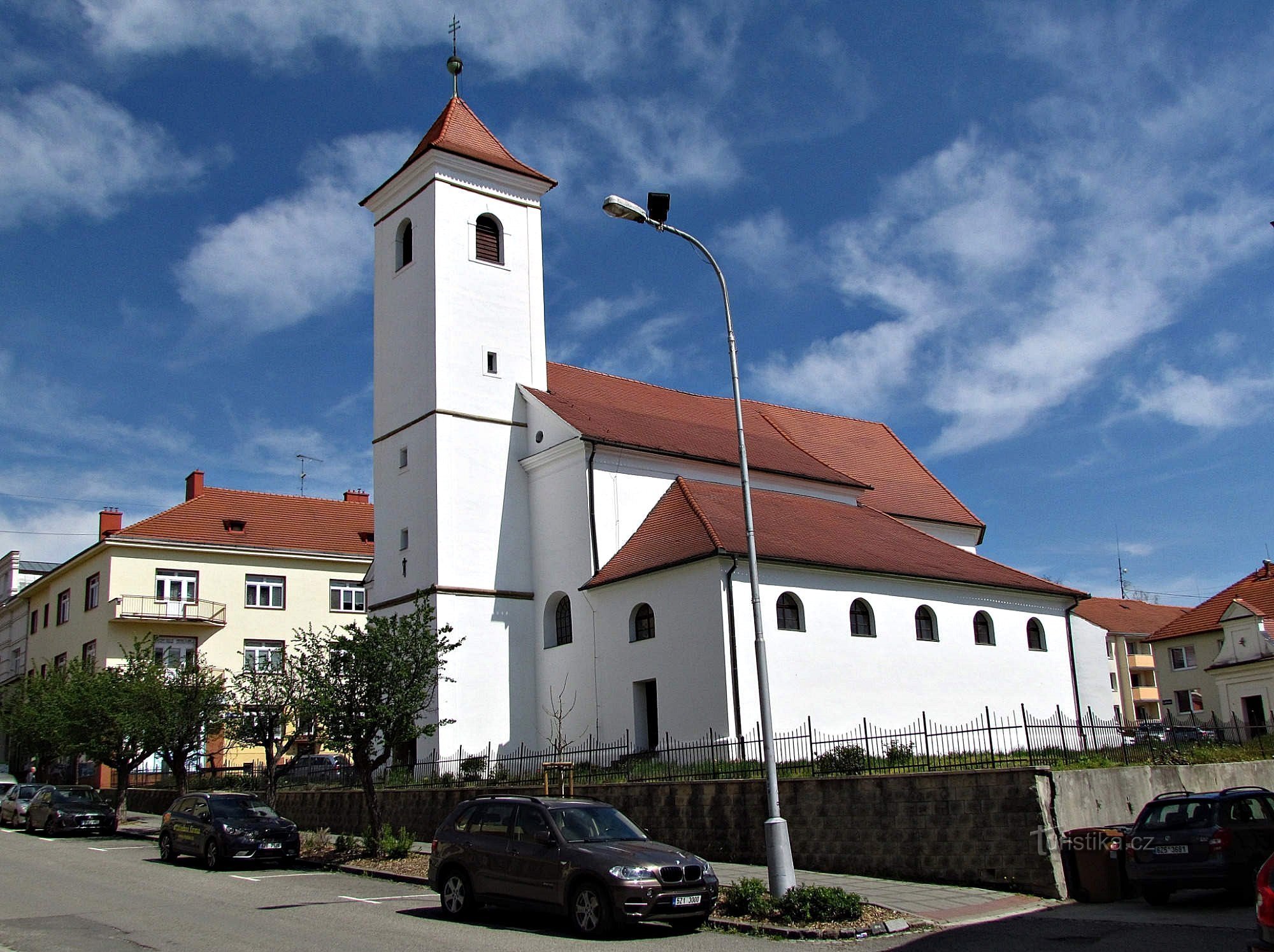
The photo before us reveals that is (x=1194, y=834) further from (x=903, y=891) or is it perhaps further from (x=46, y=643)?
(x=46, y=643)

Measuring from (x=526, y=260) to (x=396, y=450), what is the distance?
22.6ft

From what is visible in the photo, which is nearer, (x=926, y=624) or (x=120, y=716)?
(x=120, y=716)

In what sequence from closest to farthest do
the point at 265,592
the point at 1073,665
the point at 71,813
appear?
the point at 71,813 < the point at 1073,665 < the point at 265,592

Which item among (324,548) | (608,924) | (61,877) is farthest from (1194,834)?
(324,548)

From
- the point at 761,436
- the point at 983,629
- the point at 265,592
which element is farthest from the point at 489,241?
the point at 265,592

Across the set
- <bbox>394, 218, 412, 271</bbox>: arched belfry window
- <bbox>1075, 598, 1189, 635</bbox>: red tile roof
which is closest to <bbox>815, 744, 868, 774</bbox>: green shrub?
<bbox>394, 218, 412, 271</bbox>: arched belfry window

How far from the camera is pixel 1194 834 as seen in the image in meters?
13.1

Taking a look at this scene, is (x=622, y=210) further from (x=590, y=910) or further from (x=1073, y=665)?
(x=1073, y=665)

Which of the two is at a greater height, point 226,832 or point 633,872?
point 226,832

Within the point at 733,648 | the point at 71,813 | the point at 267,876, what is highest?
the point at 733,648

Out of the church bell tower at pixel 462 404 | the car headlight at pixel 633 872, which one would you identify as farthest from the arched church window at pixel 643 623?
the car headlight at pixel 633 872

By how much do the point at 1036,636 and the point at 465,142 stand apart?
22.5 metres

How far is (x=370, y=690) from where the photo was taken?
20.4m

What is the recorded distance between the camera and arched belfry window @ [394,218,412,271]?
32812mm
